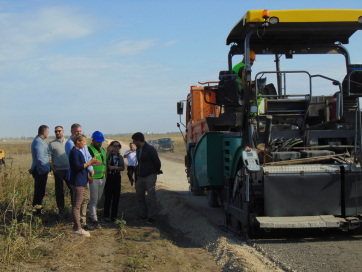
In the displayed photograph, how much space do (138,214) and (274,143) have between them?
3927 mm

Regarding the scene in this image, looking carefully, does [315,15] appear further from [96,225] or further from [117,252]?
[96,225]

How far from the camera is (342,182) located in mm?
6715

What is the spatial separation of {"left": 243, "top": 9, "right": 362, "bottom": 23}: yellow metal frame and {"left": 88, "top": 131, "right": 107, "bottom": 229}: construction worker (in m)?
→ 3.44

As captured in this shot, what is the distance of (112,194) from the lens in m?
9.27

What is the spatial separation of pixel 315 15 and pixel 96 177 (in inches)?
179

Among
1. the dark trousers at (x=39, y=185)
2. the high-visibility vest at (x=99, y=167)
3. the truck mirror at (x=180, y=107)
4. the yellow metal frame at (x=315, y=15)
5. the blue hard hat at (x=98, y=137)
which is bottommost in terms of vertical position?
the dark trousers at (x=39, y=185)

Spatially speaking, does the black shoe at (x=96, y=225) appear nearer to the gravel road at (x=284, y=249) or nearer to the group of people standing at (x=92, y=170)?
the group of people standing at (x=92, y=170)

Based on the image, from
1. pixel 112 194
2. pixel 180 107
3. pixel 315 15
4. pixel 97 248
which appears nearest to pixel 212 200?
pixel 112 194

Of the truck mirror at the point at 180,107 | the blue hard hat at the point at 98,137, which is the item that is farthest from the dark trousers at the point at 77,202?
the truck mirror at the point at 180,107

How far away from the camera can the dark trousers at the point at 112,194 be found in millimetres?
9227

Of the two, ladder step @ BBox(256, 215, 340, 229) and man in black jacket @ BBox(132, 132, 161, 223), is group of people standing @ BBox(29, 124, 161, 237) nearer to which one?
man in black jacket @ BBox(132, 132, 161, 223)

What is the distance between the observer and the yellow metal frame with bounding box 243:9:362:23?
727cm

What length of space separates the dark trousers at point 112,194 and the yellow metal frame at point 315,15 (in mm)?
4065

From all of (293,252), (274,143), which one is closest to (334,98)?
(274,143)
